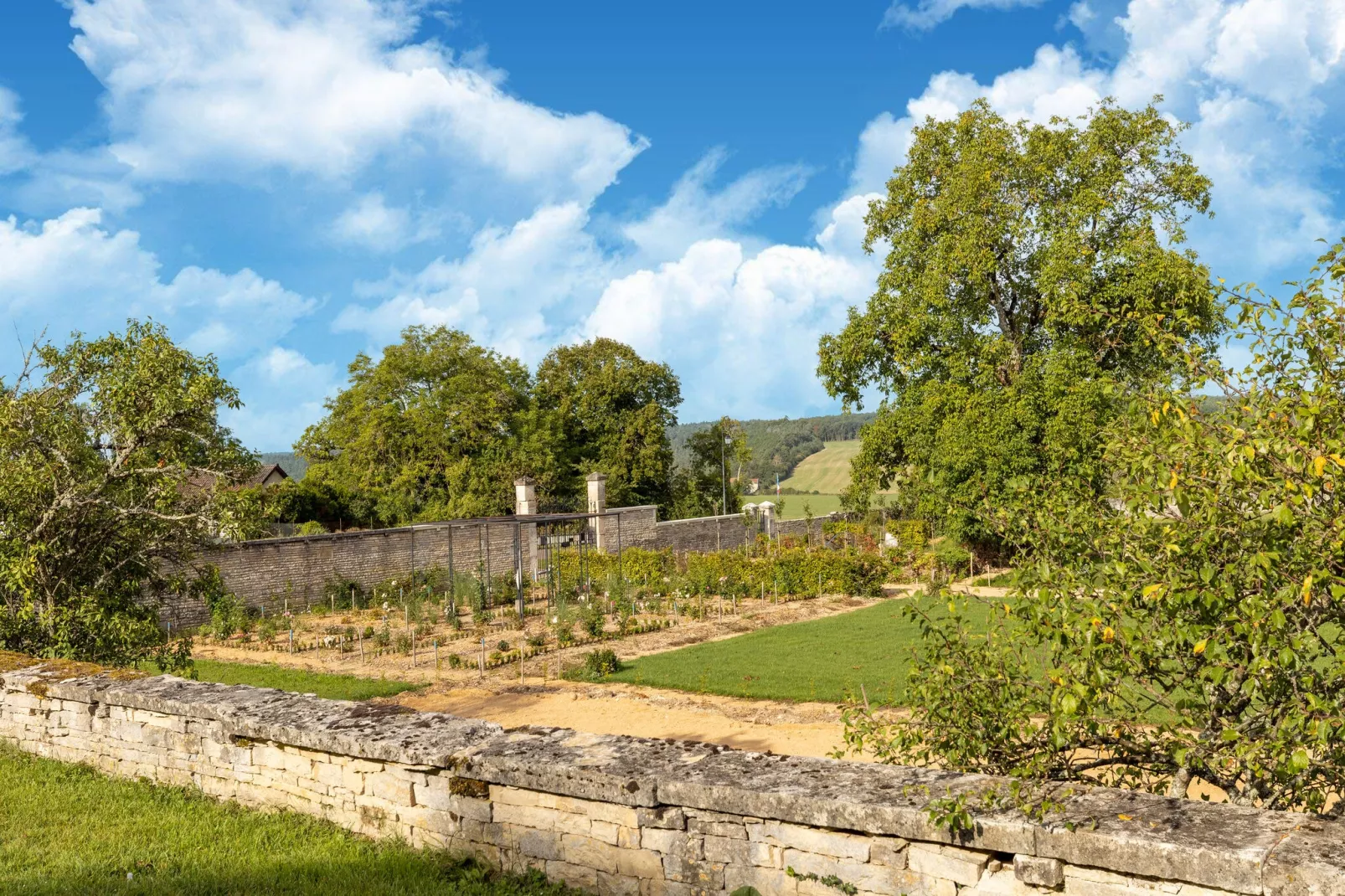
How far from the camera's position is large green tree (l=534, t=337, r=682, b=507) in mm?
43812

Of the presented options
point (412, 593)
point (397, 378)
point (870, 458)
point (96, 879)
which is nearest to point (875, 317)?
point (870, 458)

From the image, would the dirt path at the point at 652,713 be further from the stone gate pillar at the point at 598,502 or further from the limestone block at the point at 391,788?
the stone gate pillar at the point at 598,502

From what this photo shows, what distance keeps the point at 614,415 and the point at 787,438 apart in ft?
219

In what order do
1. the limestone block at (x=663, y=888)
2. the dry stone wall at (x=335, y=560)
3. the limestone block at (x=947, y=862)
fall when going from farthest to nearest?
the dry stone wall at (x=335, y=560) → the limestone block at (x=663, y=888) → the limestone block at (x=947, y=862)

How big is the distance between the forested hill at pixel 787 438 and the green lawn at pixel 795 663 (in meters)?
68.1

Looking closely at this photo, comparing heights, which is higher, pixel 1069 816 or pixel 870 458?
pixel 870 458

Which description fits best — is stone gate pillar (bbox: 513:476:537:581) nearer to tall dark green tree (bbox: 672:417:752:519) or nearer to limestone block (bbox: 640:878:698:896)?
tall dark green tree (bbox: 672:417:752:519)

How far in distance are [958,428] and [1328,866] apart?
2299cm

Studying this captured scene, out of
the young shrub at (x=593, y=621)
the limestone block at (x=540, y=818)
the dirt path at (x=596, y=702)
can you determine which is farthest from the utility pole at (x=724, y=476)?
the limestone block at (x=540, y=818)

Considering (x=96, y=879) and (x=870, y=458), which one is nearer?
(x=96, y=879)

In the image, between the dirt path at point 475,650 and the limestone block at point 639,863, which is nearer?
the limestone block at point 639,863

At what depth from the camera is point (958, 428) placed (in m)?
25.5

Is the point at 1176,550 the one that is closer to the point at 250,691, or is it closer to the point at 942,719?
the point at 942,719

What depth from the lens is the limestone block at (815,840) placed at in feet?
13.5
